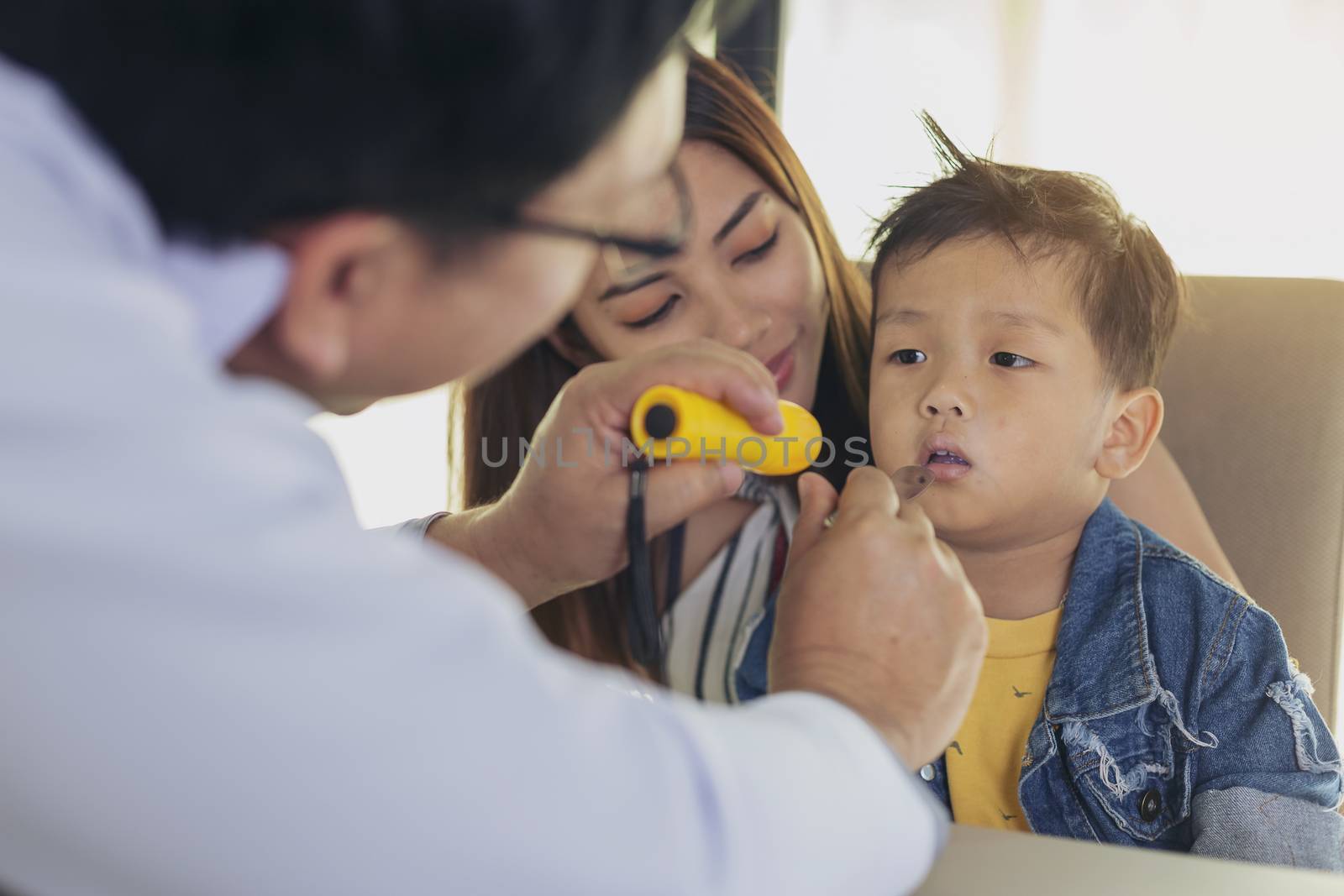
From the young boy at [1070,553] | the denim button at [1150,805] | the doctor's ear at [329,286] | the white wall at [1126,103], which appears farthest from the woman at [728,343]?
the white wall at [1126,103]

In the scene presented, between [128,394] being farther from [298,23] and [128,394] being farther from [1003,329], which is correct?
[1003,329]

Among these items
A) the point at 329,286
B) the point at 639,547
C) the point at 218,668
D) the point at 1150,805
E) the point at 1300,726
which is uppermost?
the point at 329,286

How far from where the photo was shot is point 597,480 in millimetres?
1111

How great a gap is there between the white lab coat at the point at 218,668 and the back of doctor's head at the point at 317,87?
0.03 m

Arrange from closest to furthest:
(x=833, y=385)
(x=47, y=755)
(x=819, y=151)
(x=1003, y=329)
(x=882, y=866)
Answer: (x=47, y=755)
(x=882, y=866)
(x=1003, y=329)
(x=833, y=385)
(x=819, y=151)

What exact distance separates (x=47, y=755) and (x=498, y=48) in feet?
1.06

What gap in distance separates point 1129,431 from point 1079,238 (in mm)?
224

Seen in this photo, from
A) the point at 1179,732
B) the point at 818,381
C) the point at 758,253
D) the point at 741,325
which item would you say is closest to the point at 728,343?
the point at 741,325

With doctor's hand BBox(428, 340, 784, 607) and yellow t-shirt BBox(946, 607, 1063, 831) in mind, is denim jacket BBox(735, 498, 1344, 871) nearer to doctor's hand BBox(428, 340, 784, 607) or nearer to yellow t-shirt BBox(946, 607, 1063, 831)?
yellow t-shirt BBox(946, 607, 1063, 831)

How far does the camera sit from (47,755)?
1.33 feet

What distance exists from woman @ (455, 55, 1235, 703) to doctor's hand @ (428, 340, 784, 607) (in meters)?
0.26

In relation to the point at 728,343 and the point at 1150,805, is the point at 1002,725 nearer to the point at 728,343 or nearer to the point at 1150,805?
the point at 1150,805

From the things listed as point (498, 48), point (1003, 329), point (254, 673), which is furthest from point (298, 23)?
point (1003, 329)

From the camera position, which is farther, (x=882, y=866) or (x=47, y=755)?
(x=882, y=866)
